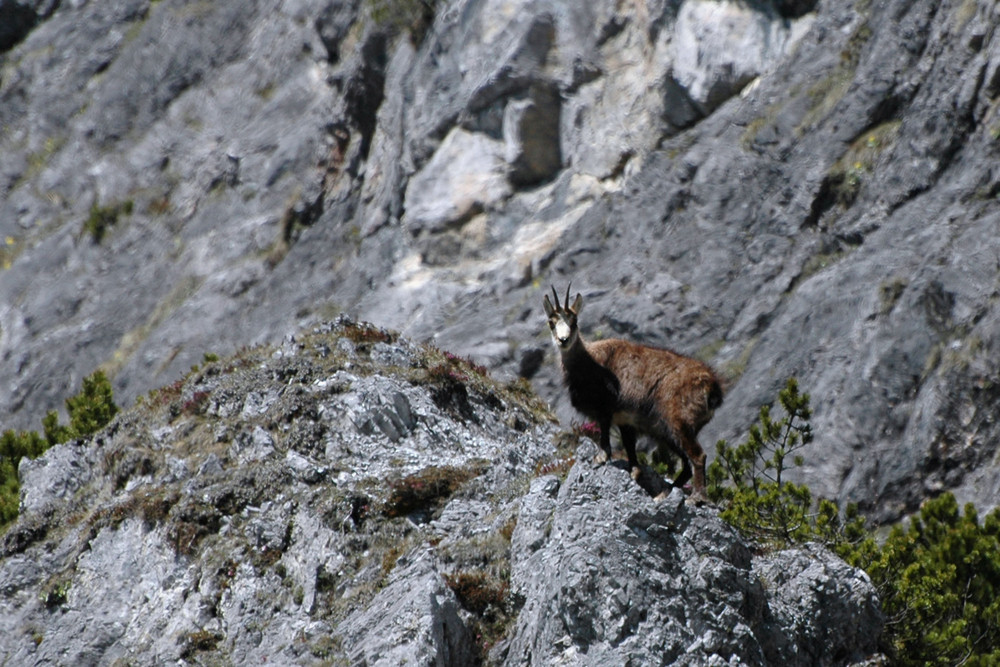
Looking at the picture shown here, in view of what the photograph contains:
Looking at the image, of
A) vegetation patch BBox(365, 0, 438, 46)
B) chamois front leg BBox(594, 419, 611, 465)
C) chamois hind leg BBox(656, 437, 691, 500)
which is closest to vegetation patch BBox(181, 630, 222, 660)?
chamois front leg BBox(594, 419, 611, 465)

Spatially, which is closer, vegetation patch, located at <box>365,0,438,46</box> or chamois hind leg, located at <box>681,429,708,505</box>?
chamois hind leg, located at <box>681,429,708,505</box>

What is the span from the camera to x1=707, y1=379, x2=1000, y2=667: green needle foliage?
41.8 ft

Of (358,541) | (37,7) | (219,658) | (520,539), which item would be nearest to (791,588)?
(520,539)

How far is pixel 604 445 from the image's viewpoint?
38.7 ft

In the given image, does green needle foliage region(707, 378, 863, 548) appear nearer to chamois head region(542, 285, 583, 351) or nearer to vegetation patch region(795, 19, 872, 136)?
chamois head region(542, 285, 583, 351)

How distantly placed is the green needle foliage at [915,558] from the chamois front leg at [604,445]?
5.77 feet

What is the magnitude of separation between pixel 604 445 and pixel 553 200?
23.1m

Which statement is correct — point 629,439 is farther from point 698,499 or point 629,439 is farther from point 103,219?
point 103,219

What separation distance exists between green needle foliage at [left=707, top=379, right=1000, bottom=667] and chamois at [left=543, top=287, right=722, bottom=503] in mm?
1307

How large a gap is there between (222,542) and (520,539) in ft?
12.9

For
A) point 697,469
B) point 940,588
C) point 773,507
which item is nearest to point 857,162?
point 773,507

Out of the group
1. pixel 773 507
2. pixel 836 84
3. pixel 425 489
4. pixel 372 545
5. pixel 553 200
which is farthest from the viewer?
pixel 553 200

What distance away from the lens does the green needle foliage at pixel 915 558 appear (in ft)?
41.8

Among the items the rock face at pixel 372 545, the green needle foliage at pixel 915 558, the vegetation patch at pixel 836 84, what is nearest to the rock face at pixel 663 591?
the rock face at pixel 372 545
